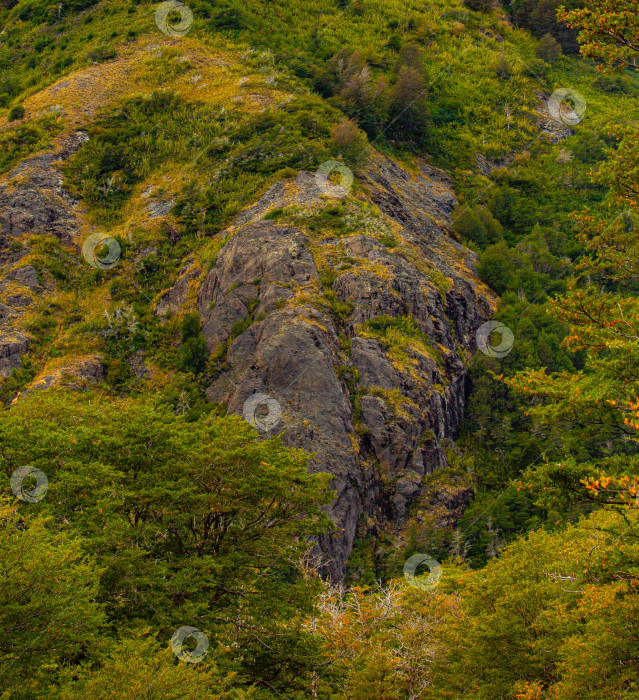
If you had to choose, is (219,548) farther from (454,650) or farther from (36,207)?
(36,207)

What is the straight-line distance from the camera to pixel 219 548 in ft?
61.1

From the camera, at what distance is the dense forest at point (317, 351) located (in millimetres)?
12586

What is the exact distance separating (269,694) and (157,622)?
310 cm

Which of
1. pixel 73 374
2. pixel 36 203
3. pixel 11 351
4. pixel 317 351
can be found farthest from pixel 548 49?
pixel 11 351

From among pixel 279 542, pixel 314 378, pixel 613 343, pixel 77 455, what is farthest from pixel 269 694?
pixel 314 378

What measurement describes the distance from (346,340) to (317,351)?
341 cm

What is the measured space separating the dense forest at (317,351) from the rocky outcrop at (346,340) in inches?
7.5

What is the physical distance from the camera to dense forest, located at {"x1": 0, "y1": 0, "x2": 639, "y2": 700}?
12.6 m

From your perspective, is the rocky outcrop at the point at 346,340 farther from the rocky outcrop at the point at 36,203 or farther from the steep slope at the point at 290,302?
the rocky outcrop at the point at 36,203

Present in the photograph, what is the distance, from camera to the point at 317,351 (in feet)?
127

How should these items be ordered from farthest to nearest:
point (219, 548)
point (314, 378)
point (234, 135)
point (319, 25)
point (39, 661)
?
point (319, 25)
point (234, 135)
point (314, 378)
point (219, 548)
point (39, 661)

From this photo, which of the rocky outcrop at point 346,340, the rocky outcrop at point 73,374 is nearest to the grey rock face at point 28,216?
the rocky outcrop at point 73,374

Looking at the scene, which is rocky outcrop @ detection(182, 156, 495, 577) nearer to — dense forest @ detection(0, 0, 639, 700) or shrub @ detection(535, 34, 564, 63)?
dense forest @ detection(0, 0, 639, 700)

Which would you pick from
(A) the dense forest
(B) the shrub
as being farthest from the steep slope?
(B) the shrub
